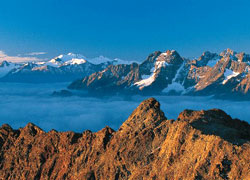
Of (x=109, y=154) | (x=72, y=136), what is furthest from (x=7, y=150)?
(x=109, y=154)

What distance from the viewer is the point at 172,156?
210 feet

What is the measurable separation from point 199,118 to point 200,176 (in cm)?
2662

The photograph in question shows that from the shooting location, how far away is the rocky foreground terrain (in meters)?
55.3

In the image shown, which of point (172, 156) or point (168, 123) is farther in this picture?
point (168, 123)

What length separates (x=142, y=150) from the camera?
73938 millimetres

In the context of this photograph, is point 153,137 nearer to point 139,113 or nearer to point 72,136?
point 139,113

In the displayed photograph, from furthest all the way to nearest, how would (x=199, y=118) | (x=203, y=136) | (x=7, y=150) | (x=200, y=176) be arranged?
1. (x=7, y=150)
2. (x=199, y=118)
3. (x=203, y=136)
4. (x=200, y=176)

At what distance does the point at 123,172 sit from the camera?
72438 millimetres

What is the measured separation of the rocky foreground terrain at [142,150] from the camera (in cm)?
5534

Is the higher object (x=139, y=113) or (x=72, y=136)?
(x=139, y=113)

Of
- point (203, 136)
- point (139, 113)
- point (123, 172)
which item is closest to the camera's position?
point (203, 136)

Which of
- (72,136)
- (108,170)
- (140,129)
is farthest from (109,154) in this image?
(72,136)

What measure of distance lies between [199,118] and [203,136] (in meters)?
16.3

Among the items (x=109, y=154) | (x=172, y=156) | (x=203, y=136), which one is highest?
(x=203, y=136)
